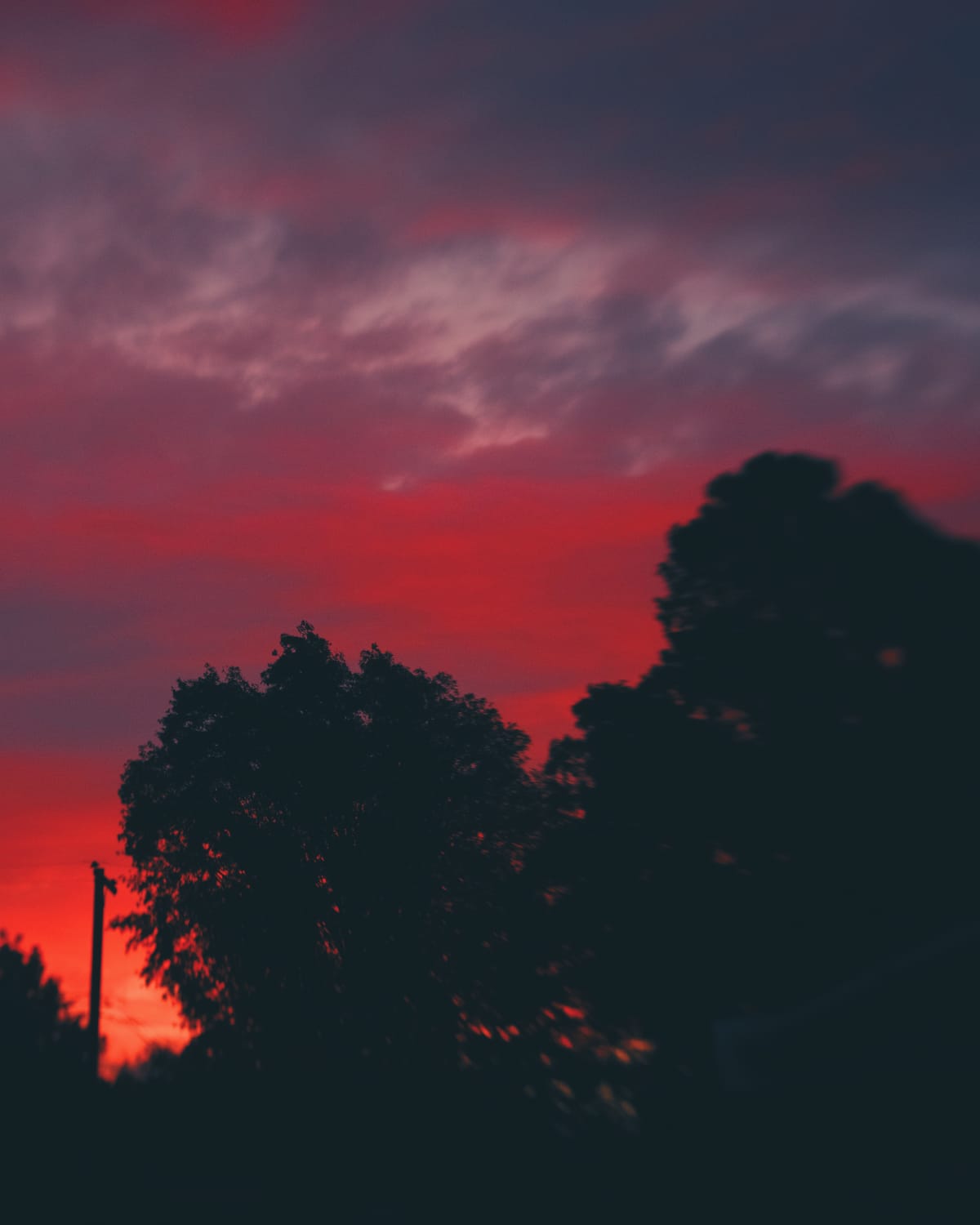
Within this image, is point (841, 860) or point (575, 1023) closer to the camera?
point (841, 860)

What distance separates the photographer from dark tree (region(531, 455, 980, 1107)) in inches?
799

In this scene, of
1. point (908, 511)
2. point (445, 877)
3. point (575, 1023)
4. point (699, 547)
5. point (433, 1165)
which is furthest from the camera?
point (445, 877)

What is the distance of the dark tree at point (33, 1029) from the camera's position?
57.7 ft

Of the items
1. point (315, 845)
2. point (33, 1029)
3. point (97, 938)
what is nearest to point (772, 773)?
point (33, 1029)

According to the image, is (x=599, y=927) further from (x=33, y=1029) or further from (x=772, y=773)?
(x=33, y=1029)

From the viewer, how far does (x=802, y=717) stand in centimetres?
2244

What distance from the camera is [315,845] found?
37.3 m

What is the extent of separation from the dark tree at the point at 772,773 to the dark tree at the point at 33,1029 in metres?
11.0

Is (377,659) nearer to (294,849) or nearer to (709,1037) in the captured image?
(294,849)

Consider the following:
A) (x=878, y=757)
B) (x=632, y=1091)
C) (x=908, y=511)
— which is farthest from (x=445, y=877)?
(x=908, y=511)

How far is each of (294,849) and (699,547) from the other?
18.3 metres

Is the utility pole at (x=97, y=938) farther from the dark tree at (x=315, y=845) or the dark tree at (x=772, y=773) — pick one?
the dark tree at (x=772, y=773)

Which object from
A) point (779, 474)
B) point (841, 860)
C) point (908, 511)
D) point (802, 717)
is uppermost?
point (779, 474)

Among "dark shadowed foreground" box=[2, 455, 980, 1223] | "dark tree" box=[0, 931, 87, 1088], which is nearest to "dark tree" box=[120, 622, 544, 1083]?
"dark shadowed foreground" box=[2, 455, 980, 1223]
